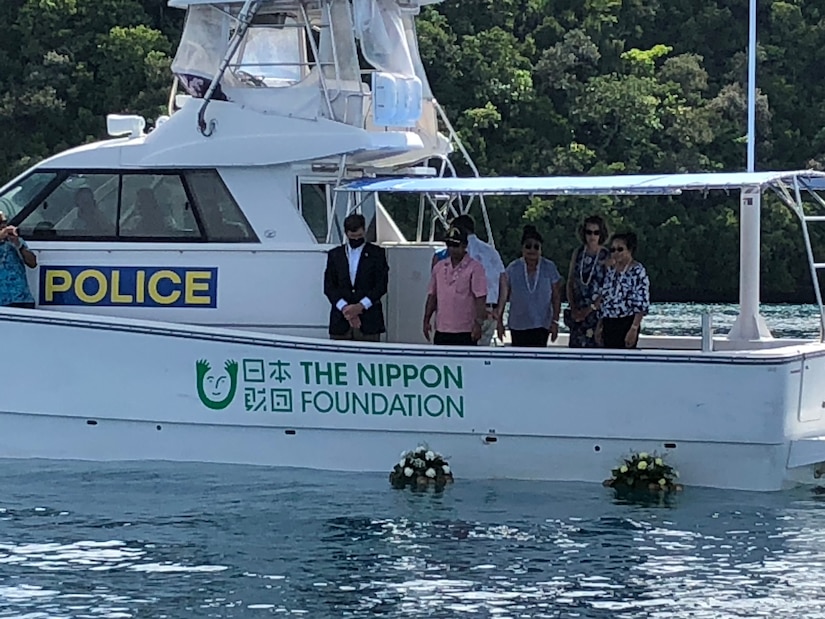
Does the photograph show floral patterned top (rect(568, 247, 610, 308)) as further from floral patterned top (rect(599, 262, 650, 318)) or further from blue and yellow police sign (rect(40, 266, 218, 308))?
blue and yellow police sign (rect(40, 266, 218, 308))

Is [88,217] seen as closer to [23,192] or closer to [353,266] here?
[23,192]

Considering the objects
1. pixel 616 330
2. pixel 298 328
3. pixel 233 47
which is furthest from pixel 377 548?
pixel 233 47

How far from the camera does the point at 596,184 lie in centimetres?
1233

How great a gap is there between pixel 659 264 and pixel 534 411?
37.5 meters

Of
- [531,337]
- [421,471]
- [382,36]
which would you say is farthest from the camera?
[382,36]

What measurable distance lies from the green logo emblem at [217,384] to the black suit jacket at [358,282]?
808 millimetres

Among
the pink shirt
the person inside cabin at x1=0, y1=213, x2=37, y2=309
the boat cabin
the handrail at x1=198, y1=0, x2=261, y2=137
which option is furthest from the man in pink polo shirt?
the person inside cabin at x1=0, y1=213, x2=37, y2=309

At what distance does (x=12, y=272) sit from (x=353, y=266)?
8.17ft

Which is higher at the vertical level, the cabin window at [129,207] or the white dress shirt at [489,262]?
the cabin window at [129,207]

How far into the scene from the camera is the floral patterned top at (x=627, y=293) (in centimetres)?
1288

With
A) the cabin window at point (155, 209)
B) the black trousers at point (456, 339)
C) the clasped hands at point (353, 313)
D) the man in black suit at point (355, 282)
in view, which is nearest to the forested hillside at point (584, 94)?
the cabin window at point (155, 209)

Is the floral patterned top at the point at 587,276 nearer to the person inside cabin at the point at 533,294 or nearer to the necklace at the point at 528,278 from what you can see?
the person inside cabin at the point at 533,294

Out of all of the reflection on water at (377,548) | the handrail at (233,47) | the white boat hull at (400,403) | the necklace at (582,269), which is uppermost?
the handrail at (233,47)

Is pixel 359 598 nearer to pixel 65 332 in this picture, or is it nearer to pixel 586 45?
pixel 65 332
